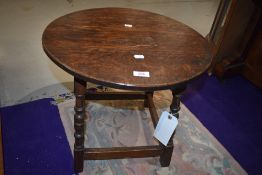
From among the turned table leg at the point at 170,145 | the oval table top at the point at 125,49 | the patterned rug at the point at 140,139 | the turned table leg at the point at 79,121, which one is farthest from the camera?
the patterned rug at the point at 140,139

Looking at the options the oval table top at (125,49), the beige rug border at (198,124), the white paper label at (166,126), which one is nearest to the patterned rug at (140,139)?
the beige rug border at (198,124)

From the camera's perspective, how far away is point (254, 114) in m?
2.05

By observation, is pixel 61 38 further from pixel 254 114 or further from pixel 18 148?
pixel 254 114

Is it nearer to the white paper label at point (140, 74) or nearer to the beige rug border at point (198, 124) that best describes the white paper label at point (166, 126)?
the white paper label at point (140, 74)

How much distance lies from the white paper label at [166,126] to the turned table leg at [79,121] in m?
0.39

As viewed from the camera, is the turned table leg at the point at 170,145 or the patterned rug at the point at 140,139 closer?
the turned table leg at the point at 170,145

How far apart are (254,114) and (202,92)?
16.8 inches

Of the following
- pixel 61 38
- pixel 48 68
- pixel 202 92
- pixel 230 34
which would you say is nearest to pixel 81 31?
pixel 61 38

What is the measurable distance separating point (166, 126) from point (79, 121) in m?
0.43

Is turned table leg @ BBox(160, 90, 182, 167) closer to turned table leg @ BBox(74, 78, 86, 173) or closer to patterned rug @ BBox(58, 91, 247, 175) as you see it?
patterned rug @ BBox(58, 91, 247, 175)

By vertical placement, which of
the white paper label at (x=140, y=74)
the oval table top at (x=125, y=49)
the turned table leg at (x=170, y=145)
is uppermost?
the oval table top at (x=125, y=49)

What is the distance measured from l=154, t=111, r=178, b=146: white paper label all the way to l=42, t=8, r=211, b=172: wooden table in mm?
86

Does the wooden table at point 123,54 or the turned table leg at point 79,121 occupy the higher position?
the wooden table at point 123,54

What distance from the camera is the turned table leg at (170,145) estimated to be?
52.1 inches
